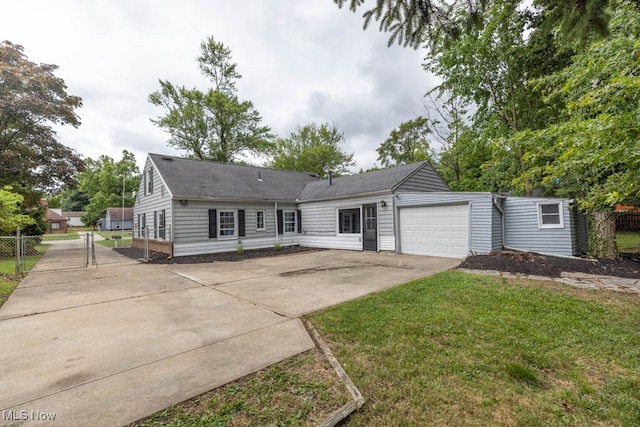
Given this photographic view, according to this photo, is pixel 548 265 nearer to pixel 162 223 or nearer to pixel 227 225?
pixel 227 225

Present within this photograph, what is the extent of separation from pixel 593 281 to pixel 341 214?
909 cm

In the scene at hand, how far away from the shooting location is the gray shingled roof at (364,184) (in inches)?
467

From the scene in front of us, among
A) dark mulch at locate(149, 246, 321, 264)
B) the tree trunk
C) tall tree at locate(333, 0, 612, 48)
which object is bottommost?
dark mulch at locate(149, 246, 321, 264)

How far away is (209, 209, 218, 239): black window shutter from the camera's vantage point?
40.1 feet

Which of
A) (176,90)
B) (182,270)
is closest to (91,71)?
(182,270)

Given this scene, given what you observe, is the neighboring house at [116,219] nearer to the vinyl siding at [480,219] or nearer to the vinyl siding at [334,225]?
the vinyl siding at [334,225]

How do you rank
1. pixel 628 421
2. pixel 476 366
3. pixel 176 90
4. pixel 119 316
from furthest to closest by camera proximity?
pixel 176 90, pixel 119 316, pixel 476 366, pixel 628 421

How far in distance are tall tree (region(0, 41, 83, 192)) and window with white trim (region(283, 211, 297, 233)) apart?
518 inches

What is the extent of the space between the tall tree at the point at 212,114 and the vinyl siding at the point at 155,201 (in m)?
10.6

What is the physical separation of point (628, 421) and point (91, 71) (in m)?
14.5

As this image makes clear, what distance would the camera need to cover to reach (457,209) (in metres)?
9.84

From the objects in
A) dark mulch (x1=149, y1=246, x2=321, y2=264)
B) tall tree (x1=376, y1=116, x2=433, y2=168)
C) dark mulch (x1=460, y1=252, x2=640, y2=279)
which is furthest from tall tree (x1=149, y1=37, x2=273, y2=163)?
dark mulch (x1=460, y1=252, x2=640, y2=279)

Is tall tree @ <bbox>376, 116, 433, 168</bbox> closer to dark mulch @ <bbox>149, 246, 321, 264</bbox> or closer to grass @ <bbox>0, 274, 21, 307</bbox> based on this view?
dark mulch @ <bbox>149, 246, 321, 264</bbox>

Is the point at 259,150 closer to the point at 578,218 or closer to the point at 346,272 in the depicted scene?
the point at 346,272
